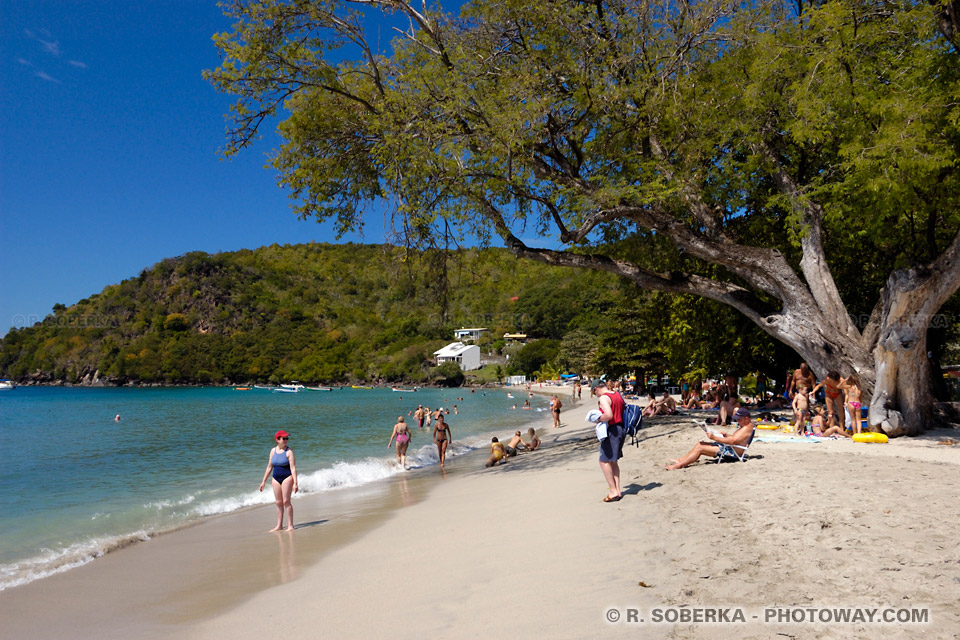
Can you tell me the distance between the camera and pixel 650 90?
40.9 ft

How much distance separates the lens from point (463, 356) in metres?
128

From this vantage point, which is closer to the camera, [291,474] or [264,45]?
[291,474]

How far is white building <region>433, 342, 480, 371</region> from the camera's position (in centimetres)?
12656

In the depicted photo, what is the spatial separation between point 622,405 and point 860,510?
2785 millimetres

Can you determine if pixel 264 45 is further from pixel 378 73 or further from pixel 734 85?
pixel 734 85

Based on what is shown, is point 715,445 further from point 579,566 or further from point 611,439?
point 579,566

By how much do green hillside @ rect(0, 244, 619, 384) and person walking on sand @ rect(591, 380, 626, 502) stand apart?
8784cm

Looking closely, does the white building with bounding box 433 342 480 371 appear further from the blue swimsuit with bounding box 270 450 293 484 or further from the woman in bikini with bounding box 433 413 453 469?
the blue swimsuit with bounding box 270 450 293 484

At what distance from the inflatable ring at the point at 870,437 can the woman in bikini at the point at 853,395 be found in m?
0.24

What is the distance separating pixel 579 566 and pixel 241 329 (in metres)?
171

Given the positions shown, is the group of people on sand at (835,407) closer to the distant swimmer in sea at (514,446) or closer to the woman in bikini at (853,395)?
the woman in bikini at (853,395)

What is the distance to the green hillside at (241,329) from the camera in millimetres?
131125

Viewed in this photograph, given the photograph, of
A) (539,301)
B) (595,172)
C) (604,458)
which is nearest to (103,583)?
(604,458)

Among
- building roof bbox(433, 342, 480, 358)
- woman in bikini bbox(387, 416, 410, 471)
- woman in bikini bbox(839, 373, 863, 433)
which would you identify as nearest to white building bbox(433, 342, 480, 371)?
building roof bbox(433, 342, 480, 358)
